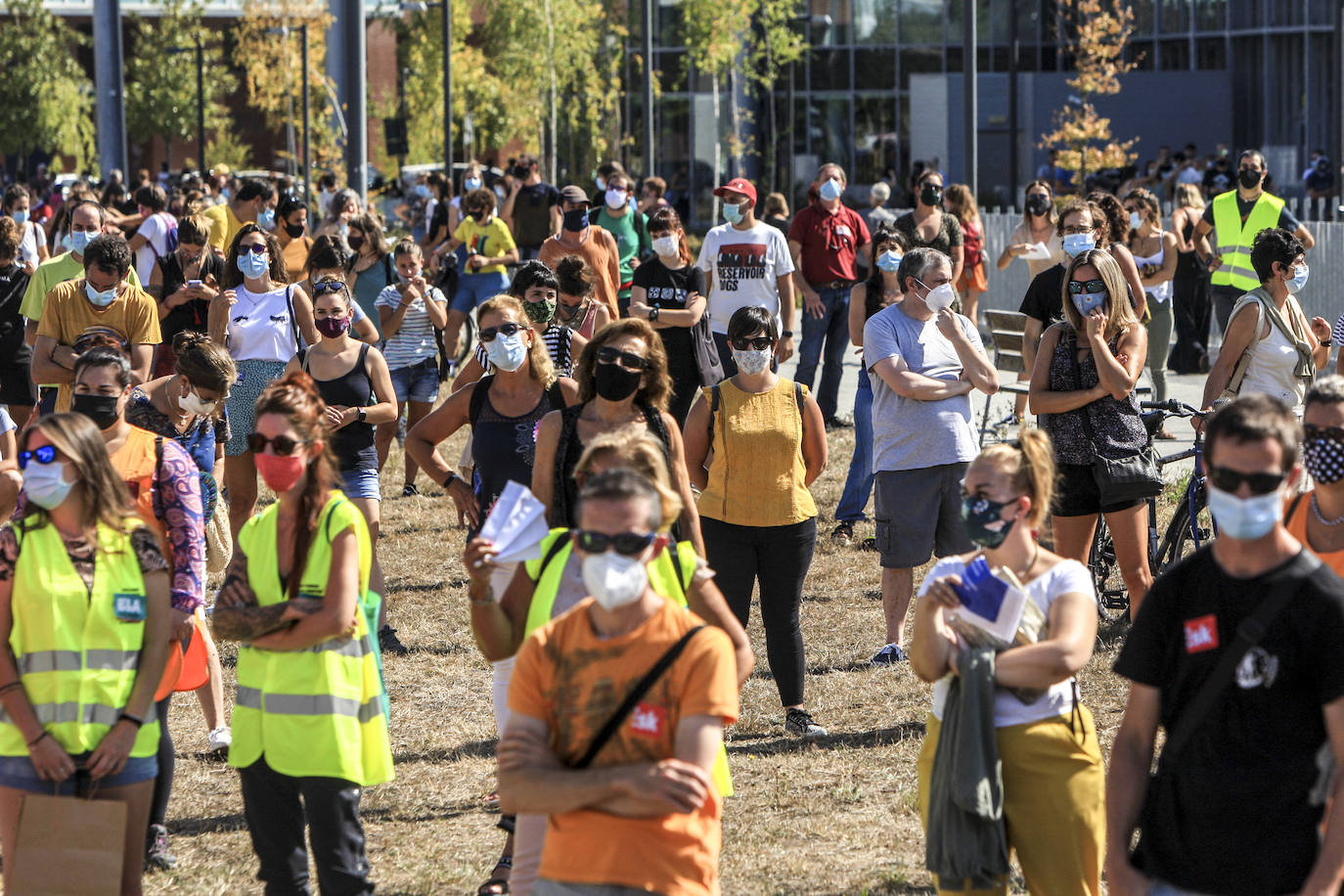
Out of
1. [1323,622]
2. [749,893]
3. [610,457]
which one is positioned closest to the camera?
[1323,622]

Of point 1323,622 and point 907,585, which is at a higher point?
point 1323,622

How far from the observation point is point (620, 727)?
3.84m

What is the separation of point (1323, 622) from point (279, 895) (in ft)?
9.23

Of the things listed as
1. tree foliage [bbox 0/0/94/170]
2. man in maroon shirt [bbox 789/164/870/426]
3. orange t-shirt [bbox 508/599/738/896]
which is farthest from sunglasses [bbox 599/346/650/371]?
tree foliage [bbox 0/0/94/170]

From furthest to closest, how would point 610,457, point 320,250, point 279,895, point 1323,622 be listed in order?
1. point 320,250
2. point 279,895
3. point 610,457
4. point 1323,622

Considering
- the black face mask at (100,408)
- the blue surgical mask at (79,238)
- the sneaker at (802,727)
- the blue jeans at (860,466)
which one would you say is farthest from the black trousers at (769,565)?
the blue surgical mask at (79,238)

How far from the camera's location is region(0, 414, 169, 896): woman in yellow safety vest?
459cm

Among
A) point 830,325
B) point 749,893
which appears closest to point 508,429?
point 749,893

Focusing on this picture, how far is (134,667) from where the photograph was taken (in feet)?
15.5

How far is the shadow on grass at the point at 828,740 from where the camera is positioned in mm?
7367

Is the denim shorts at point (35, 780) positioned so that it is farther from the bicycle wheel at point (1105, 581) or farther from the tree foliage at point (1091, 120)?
the tree foliage at point (1091, 120)

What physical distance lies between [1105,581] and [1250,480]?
6.05 meters

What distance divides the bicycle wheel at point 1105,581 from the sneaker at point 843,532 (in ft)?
6.12

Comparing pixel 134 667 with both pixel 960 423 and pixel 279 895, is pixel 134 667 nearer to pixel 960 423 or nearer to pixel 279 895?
pixel 279 895
